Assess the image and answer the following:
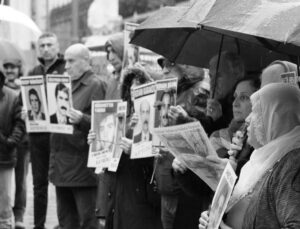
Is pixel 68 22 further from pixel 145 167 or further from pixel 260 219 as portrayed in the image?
pixel 260 219

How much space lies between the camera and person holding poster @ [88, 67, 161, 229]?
21.4 ft

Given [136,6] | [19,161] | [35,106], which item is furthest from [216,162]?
[136,6]

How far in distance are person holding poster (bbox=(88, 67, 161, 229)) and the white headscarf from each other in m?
2.51

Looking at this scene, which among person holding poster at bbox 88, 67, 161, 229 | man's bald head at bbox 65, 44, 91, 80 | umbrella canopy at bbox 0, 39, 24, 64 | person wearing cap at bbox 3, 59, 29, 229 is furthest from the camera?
umbrella canopy at bbox 0, 39, 24, 64

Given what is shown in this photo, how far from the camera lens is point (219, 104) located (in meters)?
5.64

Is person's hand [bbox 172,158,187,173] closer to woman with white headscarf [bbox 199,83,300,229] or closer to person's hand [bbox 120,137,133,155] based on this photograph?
woman with white headscarf [bbox 199,83,300,229]

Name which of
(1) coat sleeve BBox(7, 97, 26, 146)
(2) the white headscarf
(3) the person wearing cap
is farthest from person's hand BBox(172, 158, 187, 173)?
(3) the person wearing cap

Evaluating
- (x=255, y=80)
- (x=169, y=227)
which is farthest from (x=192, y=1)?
(x=169, y=227)

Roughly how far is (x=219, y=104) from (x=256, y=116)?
1.60m

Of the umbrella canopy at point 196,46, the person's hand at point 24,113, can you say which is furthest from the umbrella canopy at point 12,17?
the person's hand at point 24,113

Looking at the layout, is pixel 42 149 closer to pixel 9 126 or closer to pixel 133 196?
pixel 9 126

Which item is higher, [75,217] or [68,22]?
[68,22]

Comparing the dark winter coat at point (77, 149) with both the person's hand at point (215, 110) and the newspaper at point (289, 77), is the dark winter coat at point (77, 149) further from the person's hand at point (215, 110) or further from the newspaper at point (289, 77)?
the newspaper at point (289, 77)

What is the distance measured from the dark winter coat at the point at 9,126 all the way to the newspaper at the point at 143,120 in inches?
110
